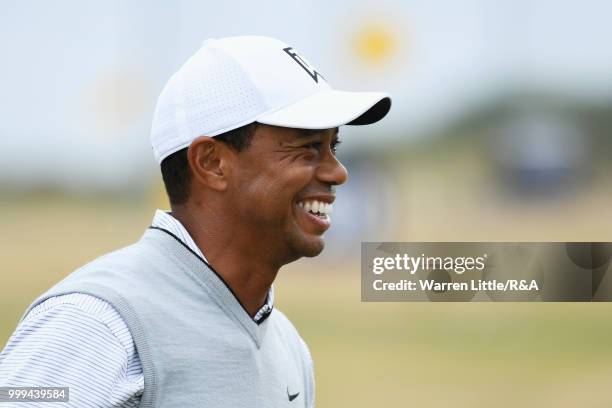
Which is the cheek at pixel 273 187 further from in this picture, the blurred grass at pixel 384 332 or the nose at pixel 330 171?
the blurred grass at pixel 384 332

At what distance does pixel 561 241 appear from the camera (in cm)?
224

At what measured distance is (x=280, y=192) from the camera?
3.61 feet

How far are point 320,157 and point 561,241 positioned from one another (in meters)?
1.27

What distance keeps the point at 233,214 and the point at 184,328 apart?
0.19 meters

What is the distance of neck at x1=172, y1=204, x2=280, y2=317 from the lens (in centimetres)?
110

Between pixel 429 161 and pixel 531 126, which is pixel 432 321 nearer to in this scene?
pixel 429 161

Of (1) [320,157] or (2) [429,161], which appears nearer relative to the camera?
(1) [320,157]

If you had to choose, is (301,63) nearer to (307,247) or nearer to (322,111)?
(322,111)

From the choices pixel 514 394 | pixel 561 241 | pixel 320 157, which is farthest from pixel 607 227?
pixel 320 157

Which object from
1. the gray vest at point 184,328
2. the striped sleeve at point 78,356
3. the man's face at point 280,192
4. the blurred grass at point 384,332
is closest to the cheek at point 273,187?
the man's face at point 280,192

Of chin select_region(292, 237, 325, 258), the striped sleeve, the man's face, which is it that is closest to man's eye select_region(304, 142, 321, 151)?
the man's face

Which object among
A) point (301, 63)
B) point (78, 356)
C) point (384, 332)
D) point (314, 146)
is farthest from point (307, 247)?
point (384, 332)

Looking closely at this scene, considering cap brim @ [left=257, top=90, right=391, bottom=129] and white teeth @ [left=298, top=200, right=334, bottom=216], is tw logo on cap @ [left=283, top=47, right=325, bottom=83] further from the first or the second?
white teeth @ [left=298, top=200, right=334, bottom=216]

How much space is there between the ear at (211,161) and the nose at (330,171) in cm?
11
